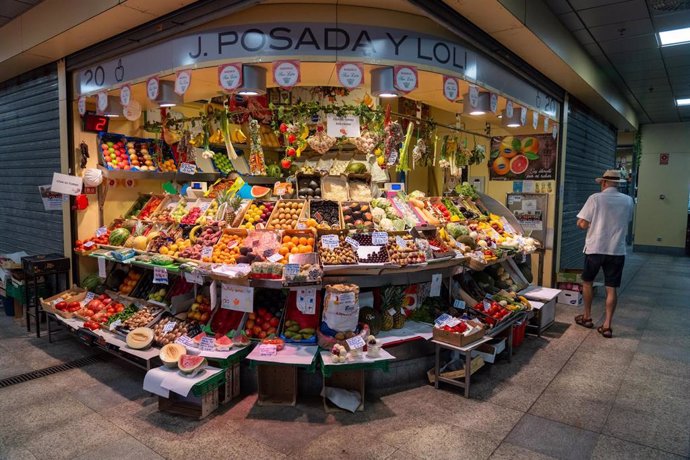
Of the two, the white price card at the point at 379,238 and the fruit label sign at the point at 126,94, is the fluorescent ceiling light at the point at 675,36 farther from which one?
the fruit label sign at the point at 126,94

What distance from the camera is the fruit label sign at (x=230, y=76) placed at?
4594mm

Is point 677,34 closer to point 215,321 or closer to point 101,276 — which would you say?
point 215,321

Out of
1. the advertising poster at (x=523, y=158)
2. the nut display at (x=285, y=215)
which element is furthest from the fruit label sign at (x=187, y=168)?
the advertising poster at (x=523, y=158)

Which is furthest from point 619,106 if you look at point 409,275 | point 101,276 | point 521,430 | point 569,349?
point 101,276

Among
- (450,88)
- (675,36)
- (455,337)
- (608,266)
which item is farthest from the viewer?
(675,36)

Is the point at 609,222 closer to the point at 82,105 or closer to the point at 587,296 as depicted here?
the point at 587,296

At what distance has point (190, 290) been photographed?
17.0ft

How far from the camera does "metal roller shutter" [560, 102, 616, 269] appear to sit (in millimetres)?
8973

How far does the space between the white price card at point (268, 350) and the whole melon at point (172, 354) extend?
697 millimetres

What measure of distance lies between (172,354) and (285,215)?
6.33 ft

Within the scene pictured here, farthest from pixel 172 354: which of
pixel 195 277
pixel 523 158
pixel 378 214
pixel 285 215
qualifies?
pixel 523 158

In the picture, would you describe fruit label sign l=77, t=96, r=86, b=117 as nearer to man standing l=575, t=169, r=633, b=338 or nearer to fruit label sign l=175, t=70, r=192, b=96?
fruit label sign l=175, t=70, r=192, b=96

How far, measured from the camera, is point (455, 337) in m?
4.18

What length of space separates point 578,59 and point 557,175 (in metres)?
2.09
